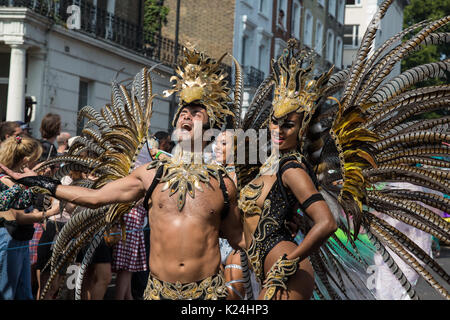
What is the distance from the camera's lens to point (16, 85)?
14383 mm

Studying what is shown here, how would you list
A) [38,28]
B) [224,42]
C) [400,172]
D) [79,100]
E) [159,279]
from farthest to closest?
[224,42] < [79,100] < [38,28] < [400,172] < [159,279]

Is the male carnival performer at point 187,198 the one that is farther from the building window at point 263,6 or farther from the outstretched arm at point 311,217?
the building window at point 263,6

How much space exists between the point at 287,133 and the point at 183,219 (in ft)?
2.65

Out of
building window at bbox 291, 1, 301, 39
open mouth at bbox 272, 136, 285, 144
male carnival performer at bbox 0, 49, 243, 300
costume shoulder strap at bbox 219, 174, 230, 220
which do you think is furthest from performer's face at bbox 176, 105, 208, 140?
building window at bbox 291, 1, 301, 39

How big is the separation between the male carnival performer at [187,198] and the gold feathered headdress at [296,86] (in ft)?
1.09

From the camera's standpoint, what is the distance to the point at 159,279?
3795mm

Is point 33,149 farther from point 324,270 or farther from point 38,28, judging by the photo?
point 38,28

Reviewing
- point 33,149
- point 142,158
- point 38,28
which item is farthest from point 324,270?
point 38,28

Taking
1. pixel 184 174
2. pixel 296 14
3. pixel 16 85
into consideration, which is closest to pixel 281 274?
pixel 184 174

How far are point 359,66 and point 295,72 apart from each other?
0.66 meters

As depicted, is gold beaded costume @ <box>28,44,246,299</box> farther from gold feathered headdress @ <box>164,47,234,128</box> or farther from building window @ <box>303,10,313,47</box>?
building window @ <box>303,10,313,47</box>

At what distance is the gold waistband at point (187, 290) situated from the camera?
12.2ft

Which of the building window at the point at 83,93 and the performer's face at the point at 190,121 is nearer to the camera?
the performer's face at the point at 190,121

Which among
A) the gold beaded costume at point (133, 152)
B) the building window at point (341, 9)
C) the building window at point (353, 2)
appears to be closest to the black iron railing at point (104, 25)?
the gold beaded costume at point (133, 152)
